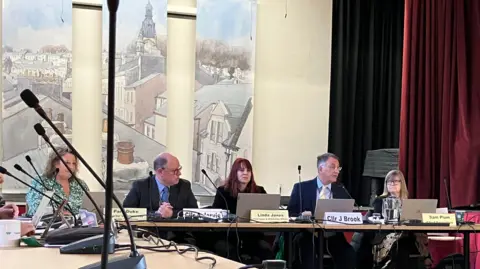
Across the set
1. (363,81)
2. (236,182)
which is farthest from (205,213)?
(363,81)

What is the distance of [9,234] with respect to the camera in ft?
7.35

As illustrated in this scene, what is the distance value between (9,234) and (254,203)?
1967 mm

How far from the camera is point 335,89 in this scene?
598 centimetres

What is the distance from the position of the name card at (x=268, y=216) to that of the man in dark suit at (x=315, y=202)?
445mm

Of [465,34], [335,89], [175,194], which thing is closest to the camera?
[175,194]

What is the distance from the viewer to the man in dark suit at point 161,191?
430cm

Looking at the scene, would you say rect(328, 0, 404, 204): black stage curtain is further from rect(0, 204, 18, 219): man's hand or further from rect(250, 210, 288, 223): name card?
rect(0, 204, 18, 219): man's hand

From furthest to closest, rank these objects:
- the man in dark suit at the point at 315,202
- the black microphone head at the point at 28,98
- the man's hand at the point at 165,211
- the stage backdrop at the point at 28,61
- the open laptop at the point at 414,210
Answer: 1. the stage backdrop at the point at 28,61
2. the man in dark suit at the point at 315,202
3. the open laptop at the point at 414,210
4. the man's hand at the point at 165,211
5. the black microphone head at the point at 28,98

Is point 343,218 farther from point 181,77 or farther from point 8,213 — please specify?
point 181,77

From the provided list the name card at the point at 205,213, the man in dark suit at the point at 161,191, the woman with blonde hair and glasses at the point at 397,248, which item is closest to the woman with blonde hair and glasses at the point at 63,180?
the man in dark suit at the point at 161,191

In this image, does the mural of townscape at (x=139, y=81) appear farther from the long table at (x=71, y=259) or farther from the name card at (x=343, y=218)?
the long table at (x=71, y=259)

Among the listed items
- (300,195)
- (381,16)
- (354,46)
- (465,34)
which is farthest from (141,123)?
(465,34)

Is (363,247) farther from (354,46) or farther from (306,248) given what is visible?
(354,46)

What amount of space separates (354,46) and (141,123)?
6.86 feet
